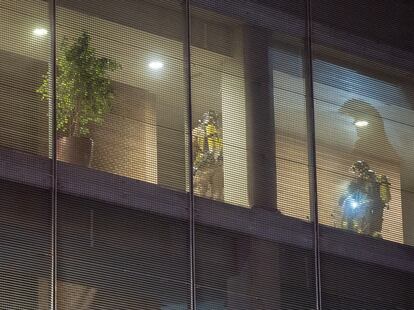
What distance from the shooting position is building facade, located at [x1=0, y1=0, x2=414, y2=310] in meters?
14.1

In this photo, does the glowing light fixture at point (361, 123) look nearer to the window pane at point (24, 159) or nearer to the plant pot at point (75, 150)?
the plant pot at point (75, 150)

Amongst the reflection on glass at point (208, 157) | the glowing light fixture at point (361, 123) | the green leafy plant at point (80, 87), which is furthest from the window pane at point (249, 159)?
the green leafy plant at point (80, 87)

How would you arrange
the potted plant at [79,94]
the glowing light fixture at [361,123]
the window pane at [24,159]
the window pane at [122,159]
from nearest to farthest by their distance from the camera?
the window pane at [24,159]
the window pane at [122,159]
the potted plant at [79,94]
the glowing light fixture at [361,123]

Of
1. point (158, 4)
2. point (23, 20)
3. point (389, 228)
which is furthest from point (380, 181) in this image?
point (23, 20)

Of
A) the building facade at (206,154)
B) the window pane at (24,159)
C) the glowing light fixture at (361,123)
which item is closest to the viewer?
the window pane at (24,159)

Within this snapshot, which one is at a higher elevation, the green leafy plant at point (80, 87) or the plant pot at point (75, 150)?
the green leafy plant at point (80, 87)

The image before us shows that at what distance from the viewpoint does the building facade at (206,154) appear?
14078 mm

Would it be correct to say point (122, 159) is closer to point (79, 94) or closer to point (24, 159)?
point (79, 94)

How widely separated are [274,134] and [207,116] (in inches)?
40.4

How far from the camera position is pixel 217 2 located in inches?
634

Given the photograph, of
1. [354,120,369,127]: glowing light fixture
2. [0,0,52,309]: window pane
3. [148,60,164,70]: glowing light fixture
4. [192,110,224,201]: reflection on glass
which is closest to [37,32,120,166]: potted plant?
[0,0,52,309]: window pane

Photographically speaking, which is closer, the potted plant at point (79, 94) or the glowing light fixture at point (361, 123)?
the potted plant at point (79, 94)

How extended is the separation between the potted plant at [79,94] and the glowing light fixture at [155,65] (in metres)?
0.47

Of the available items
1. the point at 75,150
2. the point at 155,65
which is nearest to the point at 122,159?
the point at 75,150
